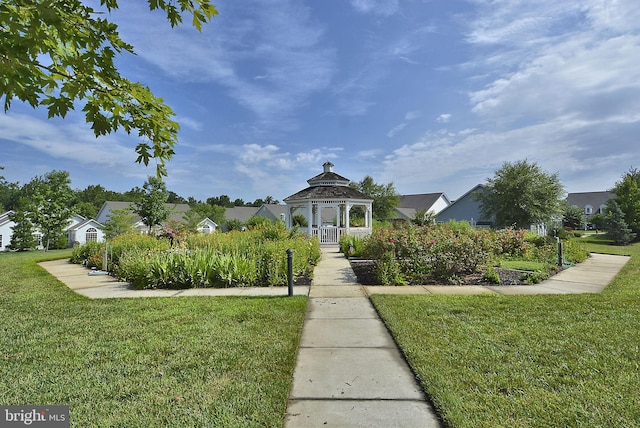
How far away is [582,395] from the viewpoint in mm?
2518

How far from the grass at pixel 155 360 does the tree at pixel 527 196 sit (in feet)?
75.9

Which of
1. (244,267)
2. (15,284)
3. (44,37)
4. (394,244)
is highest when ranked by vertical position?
(44,37)

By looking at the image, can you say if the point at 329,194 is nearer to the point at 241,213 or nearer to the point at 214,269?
the point at 214,269

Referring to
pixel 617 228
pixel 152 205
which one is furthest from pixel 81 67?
pixel 617 228

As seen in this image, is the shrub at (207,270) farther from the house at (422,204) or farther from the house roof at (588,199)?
the house roof at (588,199)

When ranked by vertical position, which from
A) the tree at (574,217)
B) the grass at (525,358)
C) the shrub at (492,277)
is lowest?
the grass at (525,358)

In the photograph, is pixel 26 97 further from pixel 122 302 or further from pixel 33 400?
pixel 122 302

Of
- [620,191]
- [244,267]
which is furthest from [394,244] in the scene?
[620,191]

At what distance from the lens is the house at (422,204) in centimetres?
4462

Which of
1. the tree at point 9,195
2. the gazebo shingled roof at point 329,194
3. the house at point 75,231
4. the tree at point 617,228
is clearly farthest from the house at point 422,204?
the tree at point 9,195

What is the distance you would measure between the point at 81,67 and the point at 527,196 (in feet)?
86.9

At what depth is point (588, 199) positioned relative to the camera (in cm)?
A: 5584

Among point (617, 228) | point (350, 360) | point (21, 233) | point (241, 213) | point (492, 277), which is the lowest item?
point (350, 360)

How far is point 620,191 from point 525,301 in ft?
117
